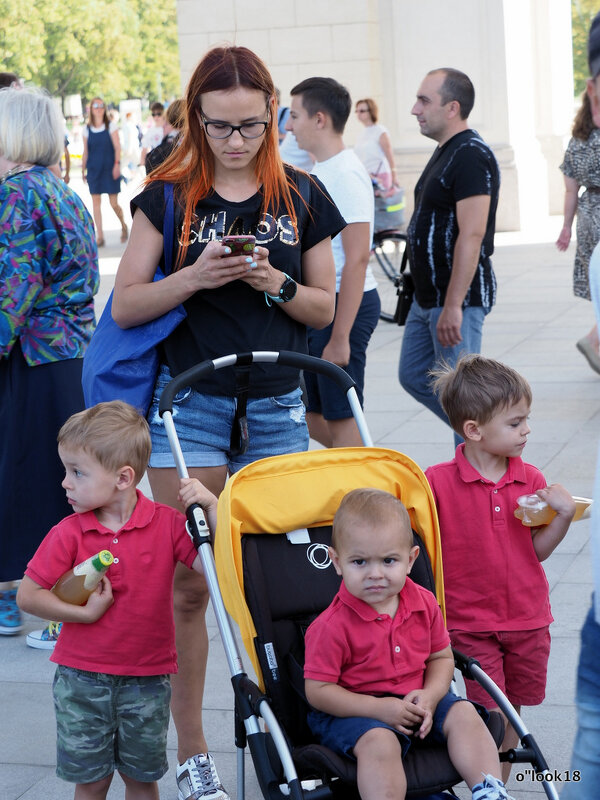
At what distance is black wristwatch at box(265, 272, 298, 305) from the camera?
3377mm

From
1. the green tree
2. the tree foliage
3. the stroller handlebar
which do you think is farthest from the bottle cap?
the tree foliage

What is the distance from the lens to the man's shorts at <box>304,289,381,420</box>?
564 cm

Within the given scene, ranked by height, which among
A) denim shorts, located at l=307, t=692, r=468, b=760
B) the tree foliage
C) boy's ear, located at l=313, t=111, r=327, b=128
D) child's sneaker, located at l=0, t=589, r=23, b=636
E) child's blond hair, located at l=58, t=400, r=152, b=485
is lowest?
child's sneaker, located at l=0, t=589, r=23, b=636

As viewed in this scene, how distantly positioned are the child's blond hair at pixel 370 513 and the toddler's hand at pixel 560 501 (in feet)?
1.64

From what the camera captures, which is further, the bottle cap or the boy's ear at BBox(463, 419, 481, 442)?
the boy's ear at BBox(463, 419, 481, 442)

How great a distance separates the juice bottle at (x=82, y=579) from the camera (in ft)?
10.1

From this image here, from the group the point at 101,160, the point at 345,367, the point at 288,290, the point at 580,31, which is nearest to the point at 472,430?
the point at 288,290

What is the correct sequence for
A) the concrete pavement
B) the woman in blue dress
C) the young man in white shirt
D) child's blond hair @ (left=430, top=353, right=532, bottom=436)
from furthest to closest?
the woman in blue dress < the young man in white shirt < the concrete pavement < child's blond hair @ (left=430, top=353, right=532, bottom=436)

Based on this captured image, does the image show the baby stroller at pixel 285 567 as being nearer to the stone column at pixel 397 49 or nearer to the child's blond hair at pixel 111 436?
the child's blond hair at pixel 111 436

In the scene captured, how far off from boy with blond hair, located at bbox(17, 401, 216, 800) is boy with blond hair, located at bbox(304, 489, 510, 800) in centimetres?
48

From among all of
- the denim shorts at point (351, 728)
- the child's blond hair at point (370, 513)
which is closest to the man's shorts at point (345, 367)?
the child's blond hair at point (370, 513)

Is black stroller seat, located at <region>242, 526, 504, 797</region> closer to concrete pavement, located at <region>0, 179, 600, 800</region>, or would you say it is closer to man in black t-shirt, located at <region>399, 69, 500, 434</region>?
concrete pavement, located at <region>0, 179, 600, 800</region>

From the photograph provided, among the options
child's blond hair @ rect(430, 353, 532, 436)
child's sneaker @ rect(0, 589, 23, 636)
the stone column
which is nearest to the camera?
child's blond hair @ rect(430, 353, 532, 436)

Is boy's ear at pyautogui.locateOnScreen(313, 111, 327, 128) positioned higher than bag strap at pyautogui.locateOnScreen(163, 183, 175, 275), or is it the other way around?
boy's ear at pyautogui.locateOnScreen(313, 111, 327, 128)
